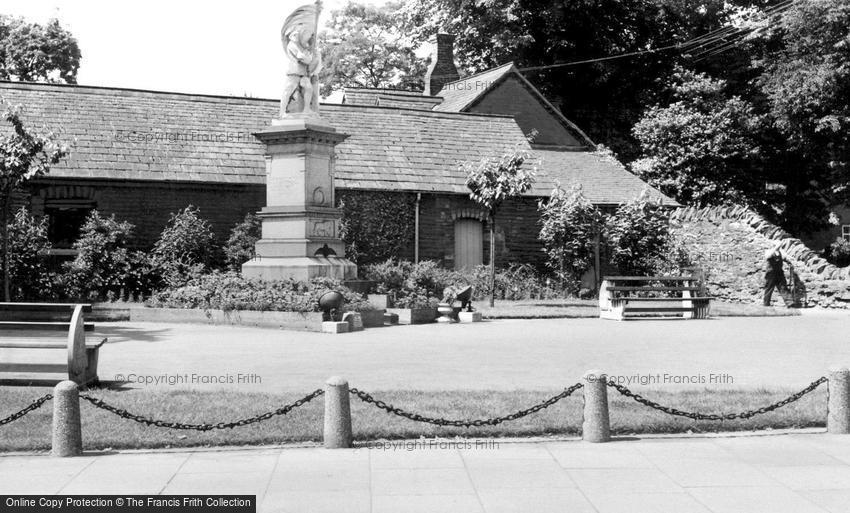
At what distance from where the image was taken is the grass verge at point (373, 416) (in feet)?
29.6

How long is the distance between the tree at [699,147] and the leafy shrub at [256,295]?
2326cm

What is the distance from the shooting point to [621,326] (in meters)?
20.9

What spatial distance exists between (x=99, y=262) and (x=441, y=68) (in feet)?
73.5

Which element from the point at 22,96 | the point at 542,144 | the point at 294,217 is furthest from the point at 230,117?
the point at 542,144

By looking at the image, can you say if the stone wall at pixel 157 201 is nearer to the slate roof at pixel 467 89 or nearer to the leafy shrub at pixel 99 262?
the leafy shrub at pixel 99 262

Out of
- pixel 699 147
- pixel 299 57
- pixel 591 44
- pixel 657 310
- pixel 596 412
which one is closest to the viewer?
pixel 596 412

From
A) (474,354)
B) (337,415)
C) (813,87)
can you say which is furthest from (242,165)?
(813,87)

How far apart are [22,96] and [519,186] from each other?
15.5 m

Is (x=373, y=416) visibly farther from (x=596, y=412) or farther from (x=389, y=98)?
(x=389, y=98)

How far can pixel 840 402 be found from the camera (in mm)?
9562

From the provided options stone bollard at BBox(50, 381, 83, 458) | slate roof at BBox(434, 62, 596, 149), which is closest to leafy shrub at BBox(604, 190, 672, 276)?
→ slate roof at BBox(434, 62, 596, 149)

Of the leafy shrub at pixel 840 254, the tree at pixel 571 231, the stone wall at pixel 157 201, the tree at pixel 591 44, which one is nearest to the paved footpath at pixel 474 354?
the stone wall at pixel 157 201

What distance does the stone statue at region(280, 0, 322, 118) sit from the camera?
2144 centimetres

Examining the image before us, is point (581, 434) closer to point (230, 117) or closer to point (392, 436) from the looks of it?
point (392, 436)
